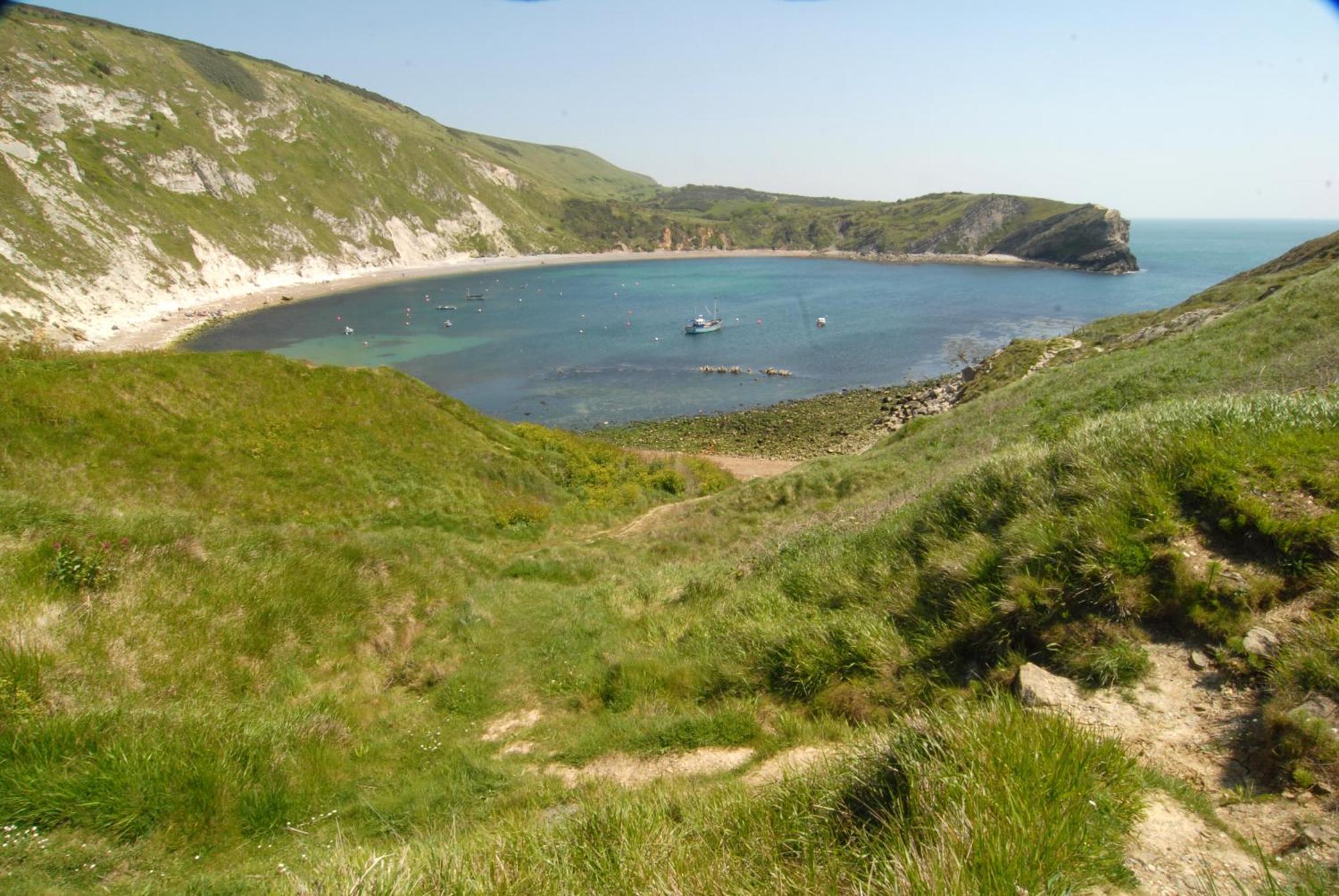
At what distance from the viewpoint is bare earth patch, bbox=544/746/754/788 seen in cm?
610

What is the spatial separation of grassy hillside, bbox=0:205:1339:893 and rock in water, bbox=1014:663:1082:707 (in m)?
0.24

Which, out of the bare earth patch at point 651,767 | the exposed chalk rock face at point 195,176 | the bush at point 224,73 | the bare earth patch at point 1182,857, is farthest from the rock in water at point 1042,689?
the bush at point 224,73

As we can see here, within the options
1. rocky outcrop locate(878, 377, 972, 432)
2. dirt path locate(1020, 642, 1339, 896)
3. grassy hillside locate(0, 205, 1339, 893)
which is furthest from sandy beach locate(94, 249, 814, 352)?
rocky outcrop locate(878, 377, 972, 432)

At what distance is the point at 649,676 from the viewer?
27.0ft

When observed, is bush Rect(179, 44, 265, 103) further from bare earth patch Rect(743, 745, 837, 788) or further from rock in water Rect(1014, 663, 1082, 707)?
rock in water Rect(1014, 663, 1082, 707)

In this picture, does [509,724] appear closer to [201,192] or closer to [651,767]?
[651,767]

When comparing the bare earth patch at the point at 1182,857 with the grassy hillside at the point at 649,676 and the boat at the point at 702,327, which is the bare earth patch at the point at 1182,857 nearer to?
the grassy hillside at the point at 649,676

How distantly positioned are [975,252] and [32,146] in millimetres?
213729

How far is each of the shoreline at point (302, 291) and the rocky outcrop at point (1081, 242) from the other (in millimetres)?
3941

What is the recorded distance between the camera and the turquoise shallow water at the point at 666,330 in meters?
62.9

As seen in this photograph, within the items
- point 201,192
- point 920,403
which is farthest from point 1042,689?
point 201,192

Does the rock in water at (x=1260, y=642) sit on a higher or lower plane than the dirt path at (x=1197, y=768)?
higher

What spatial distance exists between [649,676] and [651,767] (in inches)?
71.2

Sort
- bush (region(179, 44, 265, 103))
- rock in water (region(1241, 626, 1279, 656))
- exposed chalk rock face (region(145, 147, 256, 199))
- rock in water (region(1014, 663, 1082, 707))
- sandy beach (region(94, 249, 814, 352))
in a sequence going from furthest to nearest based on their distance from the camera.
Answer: bush (region(179, 44, 265, 103)), exposed chalk rock face (region(145, 147, 256, 199)), sandy beach (region(94, 249, 814, 352)), rock in water (region(1014, 663, 1082, 707)), rock in water (region(1241, 626, 1279, 656))
